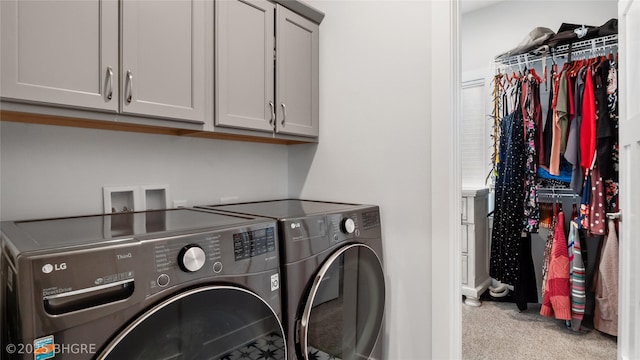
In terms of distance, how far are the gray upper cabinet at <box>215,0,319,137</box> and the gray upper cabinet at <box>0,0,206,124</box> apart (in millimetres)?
98

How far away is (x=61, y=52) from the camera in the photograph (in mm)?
1021

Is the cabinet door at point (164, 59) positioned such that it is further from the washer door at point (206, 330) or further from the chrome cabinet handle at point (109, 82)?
the washer door at point (206, 330)

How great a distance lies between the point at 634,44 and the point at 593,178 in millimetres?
1133

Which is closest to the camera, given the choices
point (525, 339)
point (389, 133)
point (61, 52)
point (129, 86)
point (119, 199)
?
point (61, 52)

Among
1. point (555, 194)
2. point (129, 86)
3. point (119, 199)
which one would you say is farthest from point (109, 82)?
point (555, 194)

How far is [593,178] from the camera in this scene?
2.28m

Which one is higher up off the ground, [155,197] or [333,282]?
[155,197]

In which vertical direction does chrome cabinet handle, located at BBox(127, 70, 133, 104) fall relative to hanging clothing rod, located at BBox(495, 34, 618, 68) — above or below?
below

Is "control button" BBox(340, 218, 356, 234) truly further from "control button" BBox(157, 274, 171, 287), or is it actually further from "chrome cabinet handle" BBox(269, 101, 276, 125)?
"control button" BBox(157, 274, 171, 287)

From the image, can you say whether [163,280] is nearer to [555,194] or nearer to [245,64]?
[245,64]

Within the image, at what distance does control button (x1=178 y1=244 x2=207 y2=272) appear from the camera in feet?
2.85

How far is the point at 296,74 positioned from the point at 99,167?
94 cm

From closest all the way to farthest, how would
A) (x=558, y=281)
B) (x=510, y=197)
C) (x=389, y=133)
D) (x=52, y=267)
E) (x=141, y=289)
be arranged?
1. (x=52, y=267)
2. (x=141, y=289)
3. (x=389, y=133)
4. (x=558, y=281)
5. (x=510, y=197)

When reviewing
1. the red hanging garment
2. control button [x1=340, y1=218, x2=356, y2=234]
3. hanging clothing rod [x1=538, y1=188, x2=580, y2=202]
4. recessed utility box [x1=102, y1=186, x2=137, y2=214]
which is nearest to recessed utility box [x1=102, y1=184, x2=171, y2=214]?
recessed utility box [x1=102, y1=186, x2=137, y2=214]
